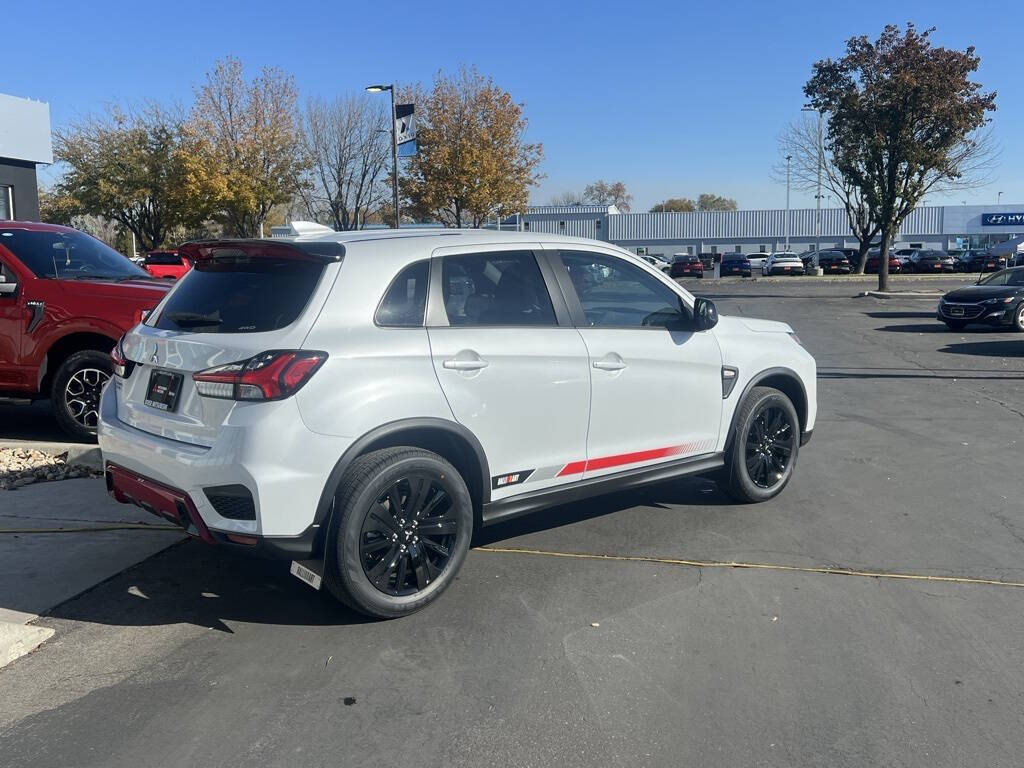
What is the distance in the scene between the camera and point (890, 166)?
3294cm

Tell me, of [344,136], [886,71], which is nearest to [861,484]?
[886,71]

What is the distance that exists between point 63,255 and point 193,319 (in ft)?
15.1

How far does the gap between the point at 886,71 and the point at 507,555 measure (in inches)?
1240

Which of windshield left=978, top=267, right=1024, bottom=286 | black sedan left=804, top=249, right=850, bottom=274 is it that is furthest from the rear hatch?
black sedan left=804, top=249, right=850, bottom=274

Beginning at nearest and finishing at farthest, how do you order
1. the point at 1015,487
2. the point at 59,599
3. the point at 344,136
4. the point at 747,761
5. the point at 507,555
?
1. the point at 747,761
2. the point at 59,599
3. the point at 507,555
4. the point at 1015,487
5. the point at 344,136

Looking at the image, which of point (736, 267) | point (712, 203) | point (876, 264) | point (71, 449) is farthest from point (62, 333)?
point (712, 203)

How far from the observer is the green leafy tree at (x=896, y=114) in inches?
1224

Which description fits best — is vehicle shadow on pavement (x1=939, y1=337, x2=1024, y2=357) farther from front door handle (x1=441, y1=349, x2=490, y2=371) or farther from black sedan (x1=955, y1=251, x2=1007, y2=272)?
black sedan (x1=955, y1=251, x2=1007, y2=272)

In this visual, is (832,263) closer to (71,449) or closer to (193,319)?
(71,449)

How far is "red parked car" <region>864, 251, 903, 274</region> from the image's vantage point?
51.9 metres

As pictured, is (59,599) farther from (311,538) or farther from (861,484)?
(861,484)

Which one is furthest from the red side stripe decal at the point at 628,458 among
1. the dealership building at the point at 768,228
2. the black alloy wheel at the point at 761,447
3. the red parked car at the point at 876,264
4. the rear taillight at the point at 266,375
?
the dealership building at the point at 768,228

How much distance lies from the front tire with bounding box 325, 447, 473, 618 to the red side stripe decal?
2.29 ft

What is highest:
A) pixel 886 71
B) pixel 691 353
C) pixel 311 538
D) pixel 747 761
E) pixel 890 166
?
pixel 886 71
